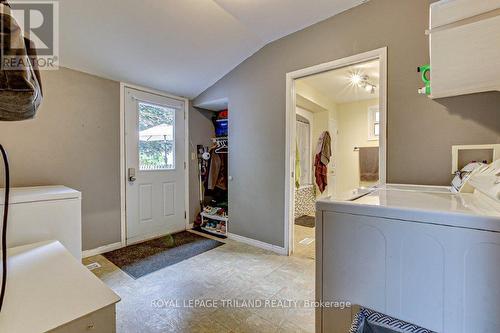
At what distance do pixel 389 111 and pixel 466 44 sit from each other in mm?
866

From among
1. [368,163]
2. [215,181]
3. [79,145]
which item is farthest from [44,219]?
[368,163]

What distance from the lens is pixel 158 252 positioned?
2.73 meters

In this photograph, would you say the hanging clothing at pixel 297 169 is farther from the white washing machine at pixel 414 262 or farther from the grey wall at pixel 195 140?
the white washing machine at pixel 414 262

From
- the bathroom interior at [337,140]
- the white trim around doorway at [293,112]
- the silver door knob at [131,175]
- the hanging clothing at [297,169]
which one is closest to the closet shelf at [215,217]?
the white trim around doorway at [293,112]

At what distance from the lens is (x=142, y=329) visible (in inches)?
58.9

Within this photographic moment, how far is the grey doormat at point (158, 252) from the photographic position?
2.37 meters

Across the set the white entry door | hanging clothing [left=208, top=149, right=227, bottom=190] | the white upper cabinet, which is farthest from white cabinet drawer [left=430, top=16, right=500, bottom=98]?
the white entry door

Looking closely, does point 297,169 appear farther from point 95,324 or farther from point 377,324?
point 95,324

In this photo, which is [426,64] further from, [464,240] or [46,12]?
[46,12]

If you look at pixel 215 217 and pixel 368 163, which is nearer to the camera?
pixel 215 217

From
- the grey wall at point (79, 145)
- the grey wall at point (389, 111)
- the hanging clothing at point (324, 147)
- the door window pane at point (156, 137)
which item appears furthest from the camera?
the hanging clothing at point (324, 147)

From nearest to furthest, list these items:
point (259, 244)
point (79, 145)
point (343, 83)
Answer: point (79, 145)
point (259, 244)
point (343, 83)

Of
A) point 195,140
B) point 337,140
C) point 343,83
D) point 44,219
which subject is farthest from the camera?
point 337,140

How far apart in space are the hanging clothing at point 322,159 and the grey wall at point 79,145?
3359 mm
